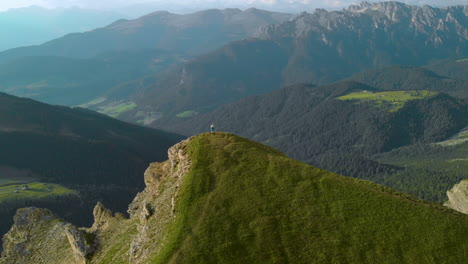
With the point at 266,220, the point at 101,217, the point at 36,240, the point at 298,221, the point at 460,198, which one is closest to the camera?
the point at 298,221

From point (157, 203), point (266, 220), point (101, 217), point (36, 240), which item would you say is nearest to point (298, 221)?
point (266, 220)

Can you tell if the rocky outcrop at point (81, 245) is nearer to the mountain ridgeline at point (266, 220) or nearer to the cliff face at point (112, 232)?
the cliff face at point (112, 232)

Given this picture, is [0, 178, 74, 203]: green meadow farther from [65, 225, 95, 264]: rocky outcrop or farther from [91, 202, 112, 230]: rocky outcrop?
[65, 225, 95, 264]: rocky outcrop

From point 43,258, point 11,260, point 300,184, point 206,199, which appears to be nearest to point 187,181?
point 206,199

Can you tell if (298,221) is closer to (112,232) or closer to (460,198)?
(112,232)

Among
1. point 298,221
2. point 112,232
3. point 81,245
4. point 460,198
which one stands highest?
point 298,221

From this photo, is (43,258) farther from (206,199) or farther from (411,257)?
(411,257)

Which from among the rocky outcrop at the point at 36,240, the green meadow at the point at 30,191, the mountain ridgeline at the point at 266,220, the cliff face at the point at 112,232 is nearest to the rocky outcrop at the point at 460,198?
the mountain ridgeline at the point at 266,220
